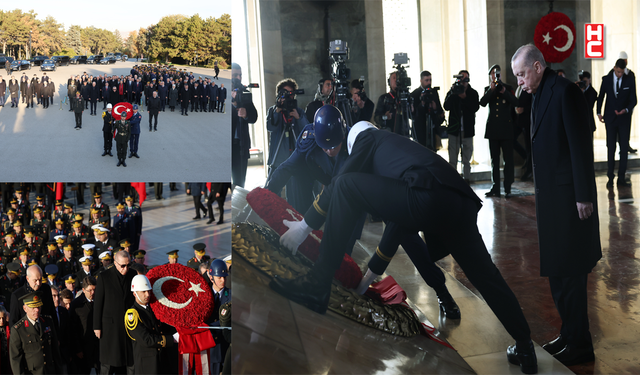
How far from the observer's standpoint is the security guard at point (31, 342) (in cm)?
638

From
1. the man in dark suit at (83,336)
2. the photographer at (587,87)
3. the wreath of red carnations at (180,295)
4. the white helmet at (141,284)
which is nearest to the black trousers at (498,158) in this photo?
the photographer at (587,87)

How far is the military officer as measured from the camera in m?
14.9

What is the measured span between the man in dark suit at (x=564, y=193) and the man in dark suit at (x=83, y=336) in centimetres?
525

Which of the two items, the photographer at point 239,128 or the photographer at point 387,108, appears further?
the photographer at point 387,108

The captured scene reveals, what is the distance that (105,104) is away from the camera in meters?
15.1

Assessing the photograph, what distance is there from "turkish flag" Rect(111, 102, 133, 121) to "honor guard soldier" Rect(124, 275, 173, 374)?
10.2 meters

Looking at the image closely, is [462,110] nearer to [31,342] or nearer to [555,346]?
[555,346]

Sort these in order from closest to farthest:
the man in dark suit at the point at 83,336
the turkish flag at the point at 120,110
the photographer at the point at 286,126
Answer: the photographer at the point at 286,126
the man in dark suit at the point at 83,336
the turkish flag at the point at 120,110

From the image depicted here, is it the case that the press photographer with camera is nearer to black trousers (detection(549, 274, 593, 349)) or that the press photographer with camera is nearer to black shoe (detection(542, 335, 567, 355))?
black trousers (detection(549, 274, 593, 349))

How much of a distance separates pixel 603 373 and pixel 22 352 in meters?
5.86

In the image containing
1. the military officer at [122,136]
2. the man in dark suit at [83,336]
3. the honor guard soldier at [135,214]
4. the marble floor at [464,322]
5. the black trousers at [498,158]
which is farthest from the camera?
the military officer at [122,136]

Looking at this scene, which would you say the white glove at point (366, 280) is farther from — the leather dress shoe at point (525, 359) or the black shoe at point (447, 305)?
the leather dress shoe at point (525, 359)

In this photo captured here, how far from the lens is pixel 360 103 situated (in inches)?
147

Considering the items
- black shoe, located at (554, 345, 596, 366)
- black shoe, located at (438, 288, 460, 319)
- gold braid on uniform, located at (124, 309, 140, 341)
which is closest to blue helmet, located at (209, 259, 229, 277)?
gold braid on uniform, located at (124, 309, 140, 341)
